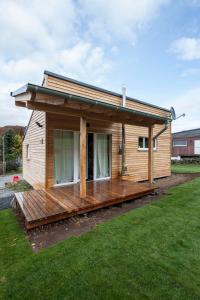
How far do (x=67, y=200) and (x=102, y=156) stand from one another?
3.08 m

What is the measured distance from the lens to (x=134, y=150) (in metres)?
8.48

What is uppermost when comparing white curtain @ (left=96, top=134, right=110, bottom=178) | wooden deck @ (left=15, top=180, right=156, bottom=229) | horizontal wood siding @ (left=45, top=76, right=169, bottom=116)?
horizontal wood siding @ (left=45, top=76, right=169, bottom=116)

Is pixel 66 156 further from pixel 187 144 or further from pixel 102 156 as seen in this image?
pixel 187 144

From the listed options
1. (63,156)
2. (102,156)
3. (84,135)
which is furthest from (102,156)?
(84,135)

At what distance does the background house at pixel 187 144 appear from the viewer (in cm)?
2289

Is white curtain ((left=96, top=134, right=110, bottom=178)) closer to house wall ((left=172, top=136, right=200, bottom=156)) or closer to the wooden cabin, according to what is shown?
the wooden cabin

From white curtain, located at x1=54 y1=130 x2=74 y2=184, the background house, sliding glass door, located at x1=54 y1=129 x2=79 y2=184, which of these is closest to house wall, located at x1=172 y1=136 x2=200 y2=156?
the background house

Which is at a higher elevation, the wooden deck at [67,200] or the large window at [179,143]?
the large window at [179,143]

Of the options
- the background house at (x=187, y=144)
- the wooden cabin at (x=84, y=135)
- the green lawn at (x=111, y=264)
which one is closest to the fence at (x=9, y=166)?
the wooden cabin at (x=84, y=135)

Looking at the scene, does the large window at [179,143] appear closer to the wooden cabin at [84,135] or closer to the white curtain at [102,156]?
the wooden cabin at [84,135]

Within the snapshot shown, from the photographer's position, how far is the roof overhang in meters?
3.50

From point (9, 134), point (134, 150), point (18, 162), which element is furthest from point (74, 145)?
point (9, 134)

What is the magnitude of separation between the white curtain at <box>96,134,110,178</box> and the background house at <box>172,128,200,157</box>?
18534mm

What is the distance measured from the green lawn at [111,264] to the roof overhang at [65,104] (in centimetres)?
274
